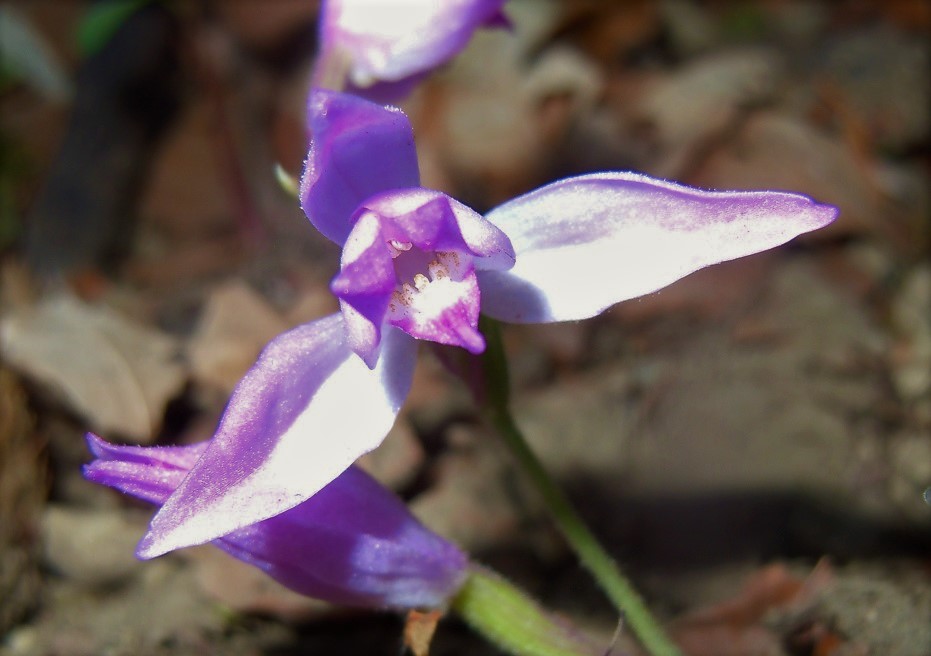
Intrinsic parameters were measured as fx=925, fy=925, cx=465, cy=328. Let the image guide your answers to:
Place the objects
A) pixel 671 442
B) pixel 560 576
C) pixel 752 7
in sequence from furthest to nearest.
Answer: pixel 752 7 → pixel 671 442 → pixel 560 576

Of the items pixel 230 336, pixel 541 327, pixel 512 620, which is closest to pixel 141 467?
pixel 512 620

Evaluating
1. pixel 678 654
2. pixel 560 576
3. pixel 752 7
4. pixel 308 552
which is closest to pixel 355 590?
pixel 308 552

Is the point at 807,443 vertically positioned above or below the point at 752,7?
→ below

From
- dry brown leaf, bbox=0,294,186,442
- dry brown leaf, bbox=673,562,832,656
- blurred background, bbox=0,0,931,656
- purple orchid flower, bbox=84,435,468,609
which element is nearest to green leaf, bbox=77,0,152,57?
blurred background, bbox=0,0,931,656

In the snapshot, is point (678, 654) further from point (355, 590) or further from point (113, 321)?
point (113, 321)

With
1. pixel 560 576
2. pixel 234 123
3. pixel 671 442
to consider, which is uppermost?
pixel 234 123
